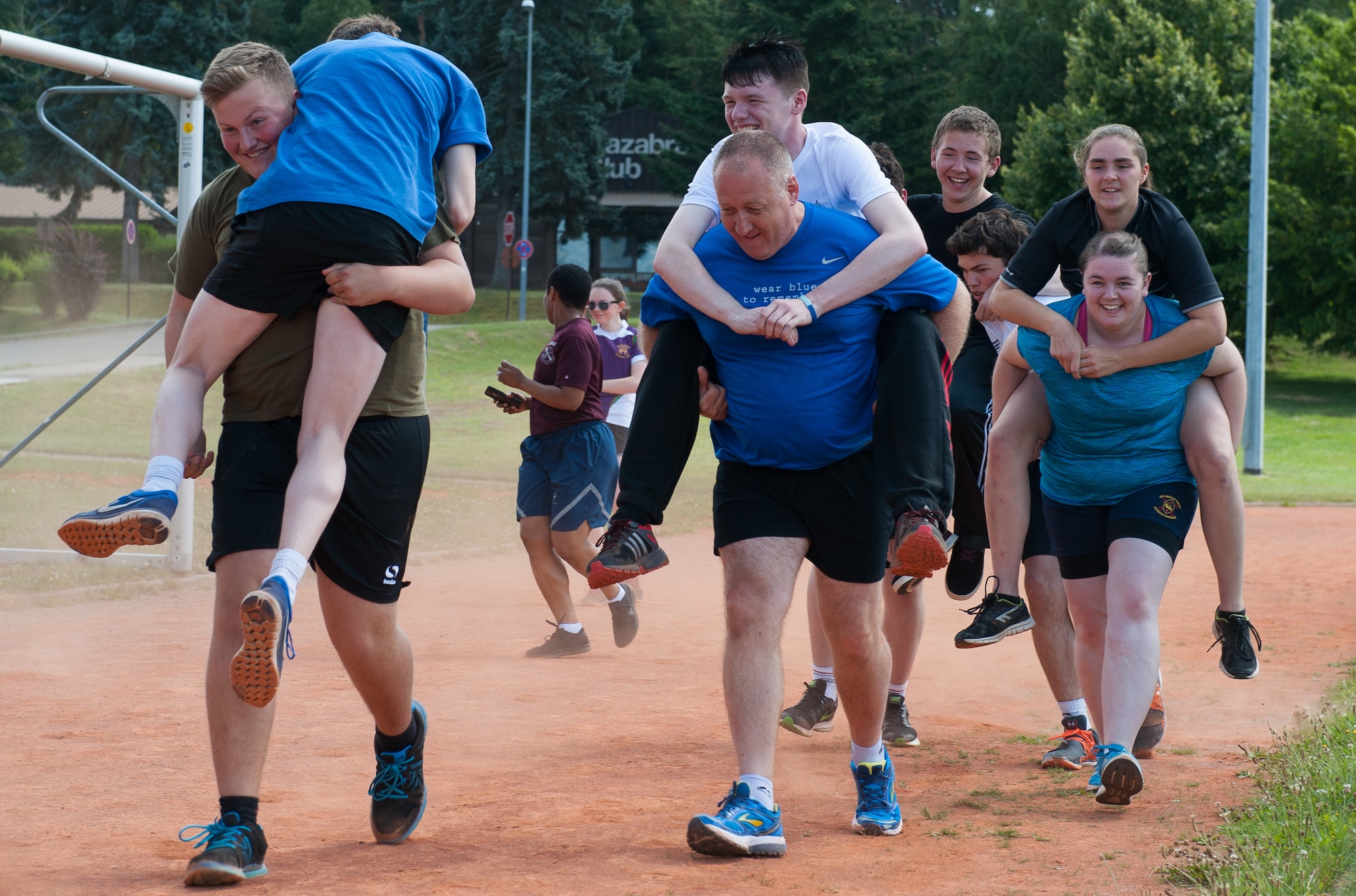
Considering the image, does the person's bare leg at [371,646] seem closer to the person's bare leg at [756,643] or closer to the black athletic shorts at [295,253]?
the black athletic shorts at [295,253]

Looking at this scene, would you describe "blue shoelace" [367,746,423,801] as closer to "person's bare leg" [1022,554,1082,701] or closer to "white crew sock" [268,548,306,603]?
"white crew sock" [268,548,306,603]

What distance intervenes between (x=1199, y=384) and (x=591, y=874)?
2.68m

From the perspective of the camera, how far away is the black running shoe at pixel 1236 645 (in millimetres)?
4738

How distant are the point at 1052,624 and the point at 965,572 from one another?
521 millimetres

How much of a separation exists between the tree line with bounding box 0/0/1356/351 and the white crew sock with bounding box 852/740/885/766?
13839mm

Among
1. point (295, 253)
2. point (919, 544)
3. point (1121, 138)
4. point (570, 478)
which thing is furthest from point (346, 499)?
point (570, 478)

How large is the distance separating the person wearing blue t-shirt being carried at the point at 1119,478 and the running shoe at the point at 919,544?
97 cm

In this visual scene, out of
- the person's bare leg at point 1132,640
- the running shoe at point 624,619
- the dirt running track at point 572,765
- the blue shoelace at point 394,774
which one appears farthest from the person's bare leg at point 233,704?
the running shoe at point 624,619

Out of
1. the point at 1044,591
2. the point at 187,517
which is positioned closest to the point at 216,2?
the point at 187,517

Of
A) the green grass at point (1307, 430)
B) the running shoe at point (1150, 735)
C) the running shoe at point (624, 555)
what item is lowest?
the green grass at point (1307, 430)

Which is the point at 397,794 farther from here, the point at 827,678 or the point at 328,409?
the point at 827,678

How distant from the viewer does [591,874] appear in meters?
4.02

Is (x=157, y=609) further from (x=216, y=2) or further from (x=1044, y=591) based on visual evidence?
(x=216, y=2)

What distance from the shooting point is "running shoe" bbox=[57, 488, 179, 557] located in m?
3.53
